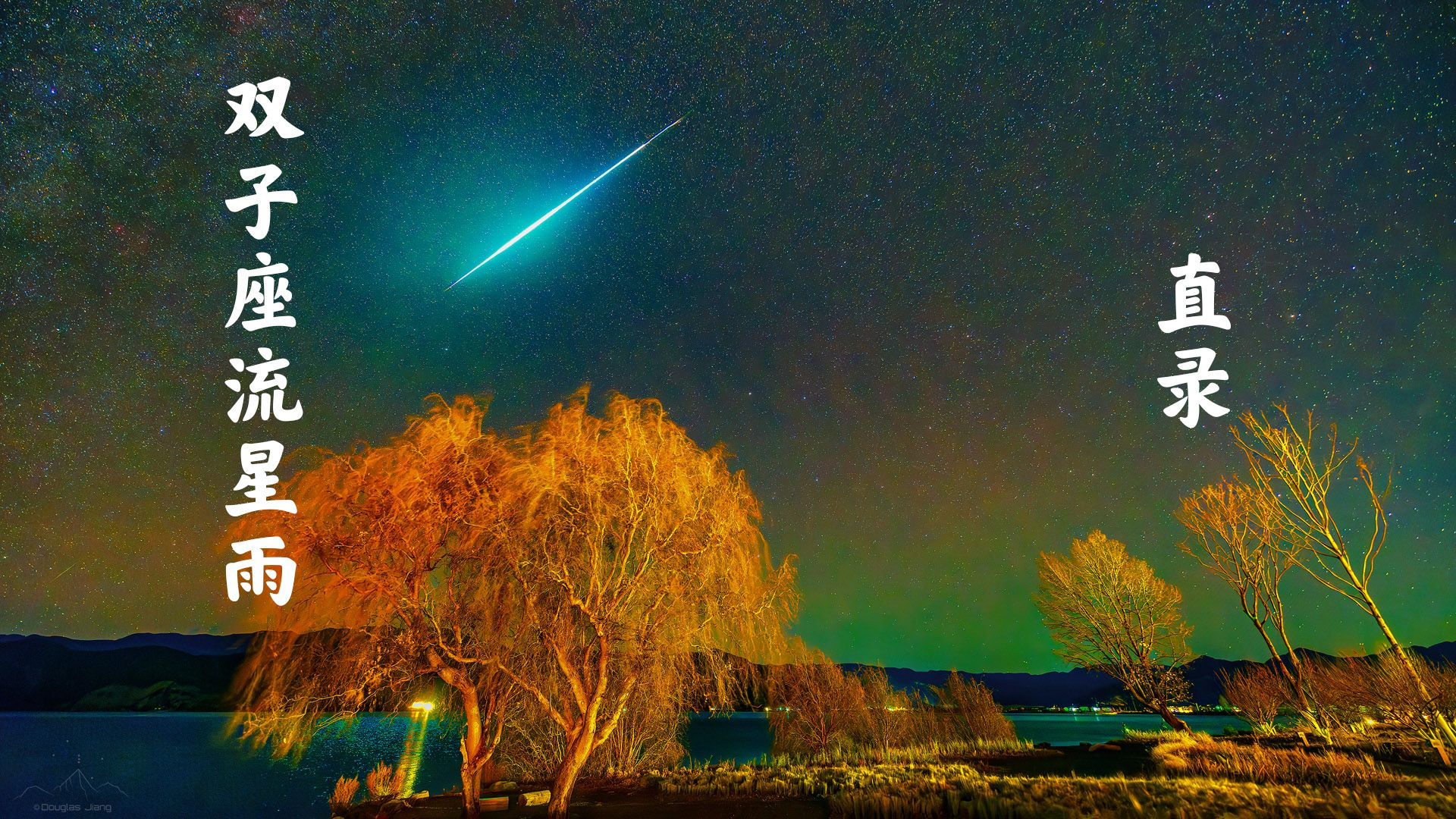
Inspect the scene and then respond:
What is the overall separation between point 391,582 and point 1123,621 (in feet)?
111

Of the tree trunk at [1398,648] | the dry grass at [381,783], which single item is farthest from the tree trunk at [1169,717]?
the dry grass at [381,783]

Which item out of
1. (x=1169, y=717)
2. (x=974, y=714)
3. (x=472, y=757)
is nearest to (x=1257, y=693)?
(x=1169, y=717)

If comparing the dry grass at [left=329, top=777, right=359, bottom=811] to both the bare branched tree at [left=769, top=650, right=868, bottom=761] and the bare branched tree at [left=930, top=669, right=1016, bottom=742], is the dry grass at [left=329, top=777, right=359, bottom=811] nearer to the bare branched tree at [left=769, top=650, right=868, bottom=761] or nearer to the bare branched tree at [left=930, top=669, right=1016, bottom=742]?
the bare branched tree at [left=769, top=650, right=868, bottom=761]

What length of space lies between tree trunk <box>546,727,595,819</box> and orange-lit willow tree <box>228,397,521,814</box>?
91.6 inches

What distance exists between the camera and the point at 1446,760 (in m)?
13.2

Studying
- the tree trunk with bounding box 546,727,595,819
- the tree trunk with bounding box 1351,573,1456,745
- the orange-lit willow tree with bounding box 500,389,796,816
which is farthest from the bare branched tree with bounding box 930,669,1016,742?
the tree trunk with bounding box 546,727,595,819

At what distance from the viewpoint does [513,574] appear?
1410cm

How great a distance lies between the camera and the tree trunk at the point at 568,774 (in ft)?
41.5

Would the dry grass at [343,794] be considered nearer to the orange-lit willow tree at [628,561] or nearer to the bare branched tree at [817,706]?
the orange-lit willow tree at [628,561]

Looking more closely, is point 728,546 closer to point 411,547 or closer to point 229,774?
point 411,547

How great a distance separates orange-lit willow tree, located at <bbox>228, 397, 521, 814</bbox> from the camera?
12.3 meters

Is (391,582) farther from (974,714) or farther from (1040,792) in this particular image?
(974,714)

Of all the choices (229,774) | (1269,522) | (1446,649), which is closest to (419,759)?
(229,774)

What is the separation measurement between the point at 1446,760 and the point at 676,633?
17135 millimetres
